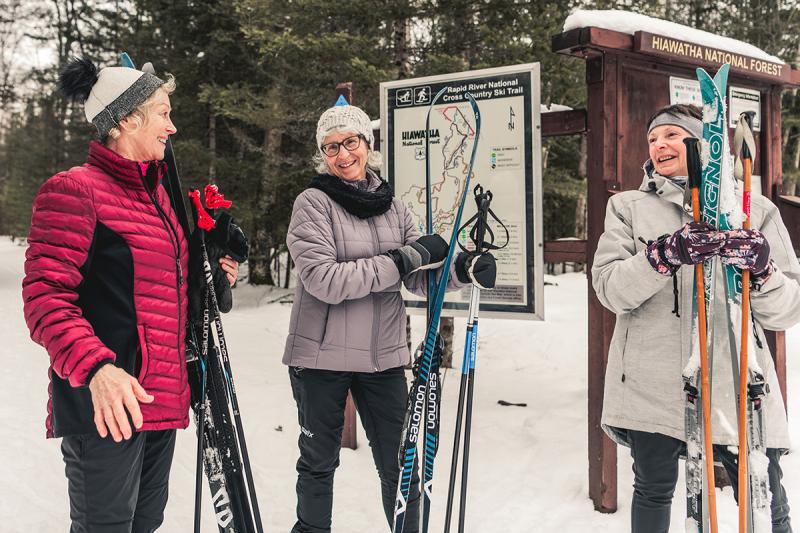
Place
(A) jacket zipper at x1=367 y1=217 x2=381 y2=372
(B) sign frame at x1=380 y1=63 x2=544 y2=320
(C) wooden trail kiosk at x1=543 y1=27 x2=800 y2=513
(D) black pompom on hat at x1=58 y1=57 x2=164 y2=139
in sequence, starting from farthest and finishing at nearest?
(B) sign frame at x1=380 y1=63 x2=544 y2=320, (C) wooden trail kiosk at x1=543 y1=27 x2=800 y2=513, (A) jacket zipper at x1=367 y1=217 x2=381 y2=372, (D) black pompom on hat at x1=58 y1=57 x2=164 y2=139

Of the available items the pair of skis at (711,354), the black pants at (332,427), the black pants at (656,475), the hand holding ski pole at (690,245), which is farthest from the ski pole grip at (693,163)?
the black pants at (332,427)

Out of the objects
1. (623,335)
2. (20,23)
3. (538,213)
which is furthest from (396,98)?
(20,23)

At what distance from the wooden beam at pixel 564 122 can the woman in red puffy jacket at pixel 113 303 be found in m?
2.50

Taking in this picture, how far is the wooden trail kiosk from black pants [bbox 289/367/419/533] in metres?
1.46

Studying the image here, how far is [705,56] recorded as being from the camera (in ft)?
12.1

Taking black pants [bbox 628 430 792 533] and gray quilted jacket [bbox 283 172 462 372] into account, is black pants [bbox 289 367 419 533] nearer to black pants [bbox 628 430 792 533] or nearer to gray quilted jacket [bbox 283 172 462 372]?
gray quilted jacket [bbox 283 172 462 372]

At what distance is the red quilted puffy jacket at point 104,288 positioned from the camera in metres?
1.65

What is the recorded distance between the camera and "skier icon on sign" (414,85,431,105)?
4.09 metres

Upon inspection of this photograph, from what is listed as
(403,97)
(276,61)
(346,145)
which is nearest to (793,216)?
(403,97)

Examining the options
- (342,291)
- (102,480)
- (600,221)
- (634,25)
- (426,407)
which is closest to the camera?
(102,480)

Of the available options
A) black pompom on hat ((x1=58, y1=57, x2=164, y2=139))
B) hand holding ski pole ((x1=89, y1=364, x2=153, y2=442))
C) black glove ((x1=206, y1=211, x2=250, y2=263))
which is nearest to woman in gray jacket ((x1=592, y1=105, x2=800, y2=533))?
black glove ((x1=206, y1=211, x2=250, y2=263))

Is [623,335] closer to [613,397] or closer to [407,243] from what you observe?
[613,397]

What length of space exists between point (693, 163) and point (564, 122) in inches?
77.1

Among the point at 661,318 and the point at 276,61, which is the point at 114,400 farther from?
the point at 276,61
